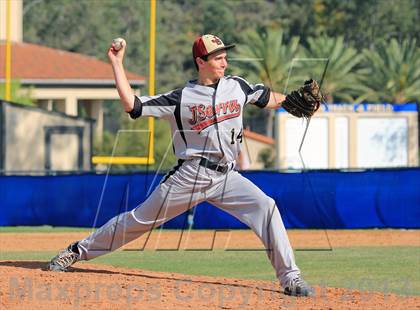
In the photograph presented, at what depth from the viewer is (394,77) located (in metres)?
61.9

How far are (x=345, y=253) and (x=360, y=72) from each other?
159ft

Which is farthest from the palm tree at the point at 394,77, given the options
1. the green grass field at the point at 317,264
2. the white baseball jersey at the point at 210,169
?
the white baseball jersey at the point at 210,169

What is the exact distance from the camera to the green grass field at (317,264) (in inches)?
444

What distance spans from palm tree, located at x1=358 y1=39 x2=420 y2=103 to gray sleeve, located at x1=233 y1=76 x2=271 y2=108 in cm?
5270

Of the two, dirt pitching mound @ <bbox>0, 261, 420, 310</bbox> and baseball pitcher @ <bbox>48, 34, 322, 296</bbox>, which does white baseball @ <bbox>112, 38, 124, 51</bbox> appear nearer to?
baseball pitcher @ <bbox>48, 34, 322, 296</bbox>

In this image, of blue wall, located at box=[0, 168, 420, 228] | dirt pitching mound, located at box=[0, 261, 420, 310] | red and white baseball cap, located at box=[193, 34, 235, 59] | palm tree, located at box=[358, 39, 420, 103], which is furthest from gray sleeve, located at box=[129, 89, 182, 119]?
palm tree, located at box=[358, 39, 420, 103]

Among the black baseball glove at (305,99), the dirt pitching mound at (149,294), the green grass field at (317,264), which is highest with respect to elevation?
the black baseball glove at (305,99)

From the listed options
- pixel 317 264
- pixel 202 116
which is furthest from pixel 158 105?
pixel 317 264

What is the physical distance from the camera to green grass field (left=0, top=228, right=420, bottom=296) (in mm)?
11289

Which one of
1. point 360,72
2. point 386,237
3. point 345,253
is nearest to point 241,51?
point 360,72

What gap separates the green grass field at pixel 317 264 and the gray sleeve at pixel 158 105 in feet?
10.0

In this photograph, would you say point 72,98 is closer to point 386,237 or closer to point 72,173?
point 72,173

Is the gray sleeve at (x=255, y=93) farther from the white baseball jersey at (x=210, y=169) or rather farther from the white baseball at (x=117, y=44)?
the white baseball at (x=117, y=44)

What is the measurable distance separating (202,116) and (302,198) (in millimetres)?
12836
